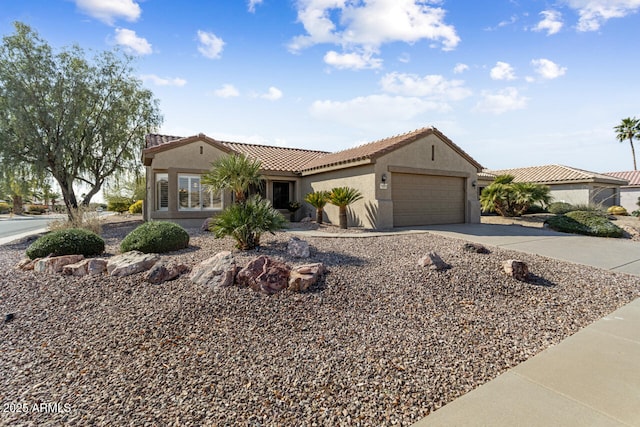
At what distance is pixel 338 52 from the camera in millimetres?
12773

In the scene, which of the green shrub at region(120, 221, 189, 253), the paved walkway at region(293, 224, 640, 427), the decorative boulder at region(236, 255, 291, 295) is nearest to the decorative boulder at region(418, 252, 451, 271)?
the paved walkway at region(293, 224, 640, 427)

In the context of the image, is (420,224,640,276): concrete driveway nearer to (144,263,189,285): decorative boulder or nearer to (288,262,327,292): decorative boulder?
(288,262,327,292): decorative boulder

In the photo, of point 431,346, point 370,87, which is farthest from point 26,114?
point 431,346

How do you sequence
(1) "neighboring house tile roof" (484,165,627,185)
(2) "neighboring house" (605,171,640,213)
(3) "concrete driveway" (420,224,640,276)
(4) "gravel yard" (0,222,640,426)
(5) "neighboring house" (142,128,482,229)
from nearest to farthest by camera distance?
1. (4) "gravel yard" (0,222,640,426)
2. (3) "concrete driveway" (420,224,640,276)
3. (5) "neighboring house" (142,128,482,229)
4. (1) "neighboring house tile roof" (484,165,627,185)
5. (2) "neighboring house" (605,171,640,213)

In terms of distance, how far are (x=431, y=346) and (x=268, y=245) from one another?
5819 mm

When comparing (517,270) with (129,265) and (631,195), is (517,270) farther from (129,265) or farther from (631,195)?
(631,195)

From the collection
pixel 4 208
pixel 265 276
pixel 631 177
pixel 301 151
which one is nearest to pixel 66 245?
pixel 265 276

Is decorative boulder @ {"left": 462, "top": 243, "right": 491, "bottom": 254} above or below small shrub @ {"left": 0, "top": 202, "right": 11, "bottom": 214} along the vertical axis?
below

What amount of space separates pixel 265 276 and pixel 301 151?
19.4m

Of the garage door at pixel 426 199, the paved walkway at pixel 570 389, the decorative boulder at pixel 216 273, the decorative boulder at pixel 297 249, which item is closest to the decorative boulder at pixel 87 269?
the decorative boulder at pixel 216 273

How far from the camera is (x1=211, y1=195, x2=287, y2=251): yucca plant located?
8.43 m

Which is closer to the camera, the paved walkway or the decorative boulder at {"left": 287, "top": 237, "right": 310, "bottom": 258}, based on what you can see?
the paved walkway

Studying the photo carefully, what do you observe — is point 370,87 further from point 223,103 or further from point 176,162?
point 176,162

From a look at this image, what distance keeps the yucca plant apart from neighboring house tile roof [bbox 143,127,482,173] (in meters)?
6.84
